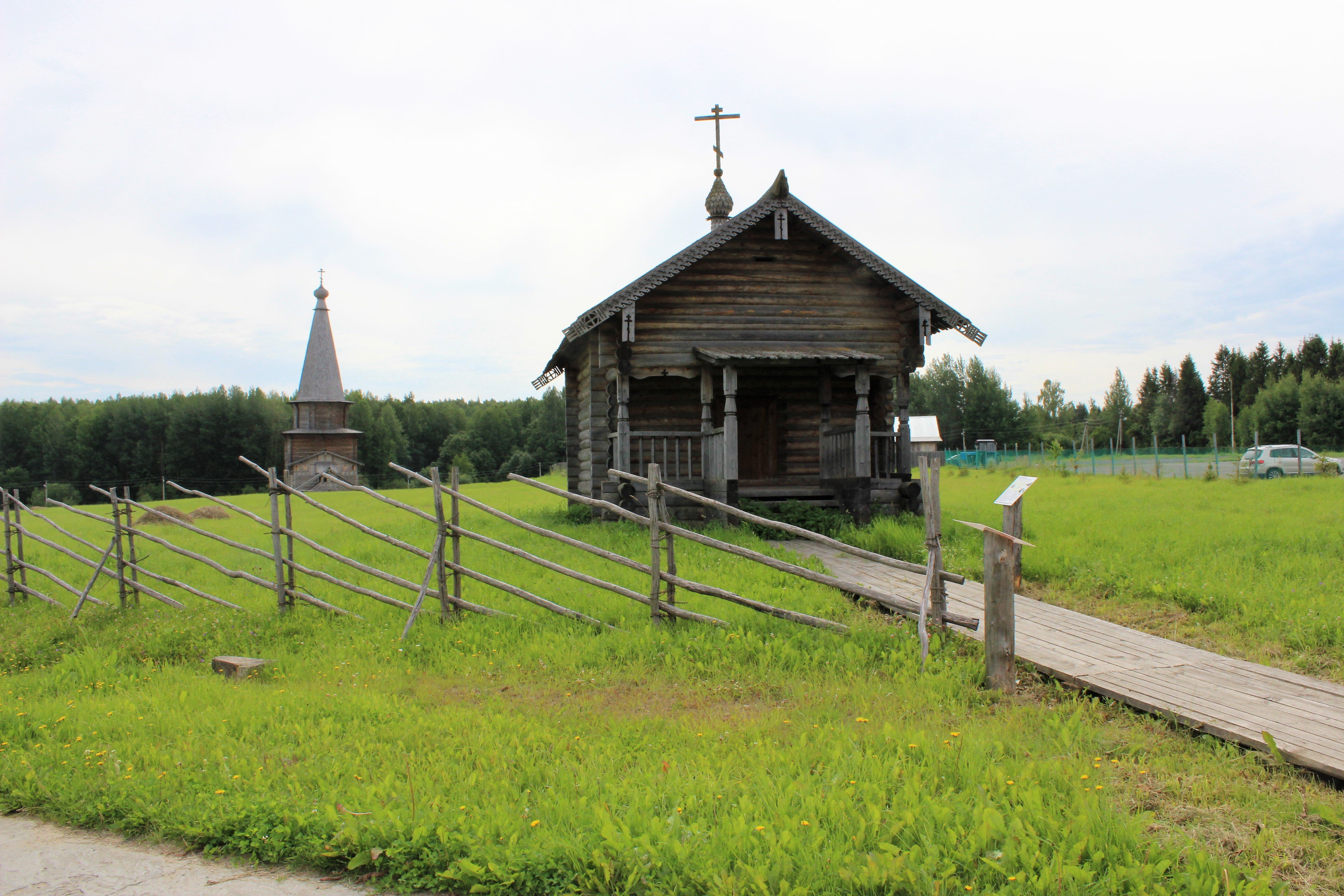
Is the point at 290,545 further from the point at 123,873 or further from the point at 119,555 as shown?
the point at 123,873

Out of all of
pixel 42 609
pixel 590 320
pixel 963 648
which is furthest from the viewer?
pixel 590 320

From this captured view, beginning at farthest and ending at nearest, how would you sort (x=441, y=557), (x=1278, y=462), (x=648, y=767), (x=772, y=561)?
(x=1278, y=462) → (x=441, y=557) → (x=772, y=561) → (x=648, y=767)

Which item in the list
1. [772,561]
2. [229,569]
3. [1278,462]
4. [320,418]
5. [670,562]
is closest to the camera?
[772,561]

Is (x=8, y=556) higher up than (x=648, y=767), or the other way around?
(x=8, y=556)

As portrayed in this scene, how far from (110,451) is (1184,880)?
274ft

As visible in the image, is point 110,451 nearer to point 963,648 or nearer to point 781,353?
point 781,353

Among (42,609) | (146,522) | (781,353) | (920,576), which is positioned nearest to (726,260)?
(781,353)

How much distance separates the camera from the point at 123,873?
12.3ft

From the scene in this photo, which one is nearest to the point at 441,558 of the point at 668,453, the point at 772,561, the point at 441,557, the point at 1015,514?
the point at 441,557

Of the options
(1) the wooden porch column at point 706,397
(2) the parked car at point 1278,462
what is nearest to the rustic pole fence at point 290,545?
(1) the wooden porch column at point 706,397

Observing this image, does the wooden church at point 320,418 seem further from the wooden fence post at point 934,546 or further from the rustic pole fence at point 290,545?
the wooden fence post at point 934,546

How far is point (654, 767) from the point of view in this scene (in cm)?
443

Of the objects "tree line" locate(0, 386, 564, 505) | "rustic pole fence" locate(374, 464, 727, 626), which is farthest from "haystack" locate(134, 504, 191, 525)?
"tree line" locate(0, 386, 564, 505)

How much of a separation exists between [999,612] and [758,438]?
35.2 ft
